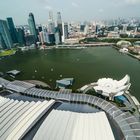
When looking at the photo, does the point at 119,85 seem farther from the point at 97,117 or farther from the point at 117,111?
the point at 97,117

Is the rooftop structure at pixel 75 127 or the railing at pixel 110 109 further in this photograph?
the railing at pixel 110 109

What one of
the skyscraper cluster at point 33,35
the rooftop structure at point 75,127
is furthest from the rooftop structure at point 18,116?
the skyscraper cluster at point 33,35

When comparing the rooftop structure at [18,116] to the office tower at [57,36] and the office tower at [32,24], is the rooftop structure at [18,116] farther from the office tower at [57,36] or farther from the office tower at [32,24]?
the office tower at [32,24]

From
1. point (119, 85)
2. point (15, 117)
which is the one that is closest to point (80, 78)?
point (119, 85)

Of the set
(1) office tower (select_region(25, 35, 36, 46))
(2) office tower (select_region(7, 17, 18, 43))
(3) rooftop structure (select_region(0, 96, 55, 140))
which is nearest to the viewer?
(3) rooftop structure (select_region(0, 96, 55, 140))

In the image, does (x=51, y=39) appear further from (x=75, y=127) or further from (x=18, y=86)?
(x=75, y=127)

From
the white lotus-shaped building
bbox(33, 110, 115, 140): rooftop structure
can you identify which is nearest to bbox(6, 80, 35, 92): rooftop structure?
bbox(33, 110, 115, 140): rooftop structure

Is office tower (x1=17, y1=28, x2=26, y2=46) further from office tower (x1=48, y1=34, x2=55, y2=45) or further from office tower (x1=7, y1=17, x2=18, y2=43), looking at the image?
office tower (x1=48, y1=34, x2=55, y2=45)

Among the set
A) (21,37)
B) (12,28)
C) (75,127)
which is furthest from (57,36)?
(75,127)

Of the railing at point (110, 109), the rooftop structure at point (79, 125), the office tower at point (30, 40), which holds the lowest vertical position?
the office tower at point (30, 40)
